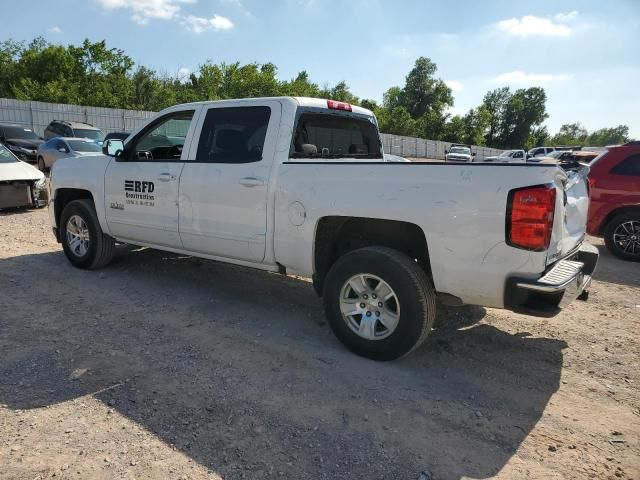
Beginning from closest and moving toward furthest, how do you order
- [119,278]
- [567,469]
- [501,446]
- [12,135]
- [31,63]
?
[567,469] → [501,446] → [119,278] → [12,135] → [31,63]

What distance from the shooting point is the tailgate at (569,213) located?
3.08 m

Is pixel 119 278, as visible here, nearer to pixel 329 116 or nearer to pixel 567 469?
pixel 329 116

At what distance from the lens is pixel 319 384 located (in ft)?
10.9

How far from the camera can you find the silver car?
1555cm

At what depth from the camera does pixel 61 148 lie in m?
15.7

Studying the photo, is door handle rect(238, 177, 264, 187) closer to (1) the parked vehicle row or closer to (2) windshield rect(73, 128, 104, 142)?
(1) the parked vehicle row

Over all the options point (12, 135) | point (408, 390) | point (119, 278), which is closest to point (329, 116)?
point (408, 390)

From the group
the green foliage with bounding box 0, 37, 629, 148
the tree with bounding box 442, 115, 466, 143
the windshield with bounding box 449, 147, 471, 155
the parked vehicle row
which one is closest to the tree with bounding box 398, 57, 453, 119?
the tree with bounding box 442, 115, 466, 143

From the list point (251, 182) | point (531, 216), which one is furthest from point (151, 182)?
point (531, 216)

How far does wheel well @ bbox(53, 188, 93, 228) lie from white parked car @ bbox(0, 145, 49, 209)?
13.6 feet

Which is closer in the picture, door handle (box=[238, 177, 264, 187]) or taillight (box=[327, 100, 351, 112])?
door handle (box=[238, 177, 264, 187])

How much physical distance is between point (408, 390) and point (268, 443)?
1.10m

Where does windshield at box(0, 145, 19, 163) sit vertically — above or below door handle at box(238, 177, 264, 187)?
above

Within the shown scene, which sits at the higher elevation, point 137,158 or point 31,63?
A: point 31,63
